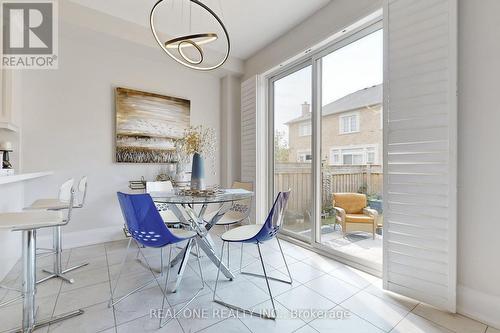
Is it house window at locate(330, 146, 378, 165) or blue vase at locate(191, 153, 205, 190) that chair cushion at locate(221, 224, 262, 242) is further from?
house window at locate(330, 146, 378, 165)

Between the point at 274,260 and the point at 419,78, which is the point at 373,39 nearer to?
the point at 419,78

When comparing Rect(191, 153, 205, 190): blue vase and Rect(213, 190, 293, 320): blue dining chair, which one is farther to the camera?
Rect(191, 153, 205, 190): blue vase

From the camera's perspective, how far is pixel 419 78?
1806 mm

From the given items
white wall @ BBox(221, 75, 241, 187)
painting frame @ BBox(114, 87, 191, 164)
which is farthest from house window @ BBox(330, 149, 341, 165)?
painting frame @ BBox(114, 87, 191, 164)

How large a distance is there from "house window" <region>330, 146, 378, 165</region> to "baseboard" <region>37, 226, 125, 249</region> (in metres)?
3.04

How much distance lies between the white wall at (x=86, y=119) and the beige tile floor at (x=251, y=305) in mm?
927

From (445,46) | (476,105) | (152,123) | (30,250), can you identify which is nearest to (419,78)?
(445,46)

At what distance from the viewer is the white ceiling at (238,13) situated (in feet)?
8.55

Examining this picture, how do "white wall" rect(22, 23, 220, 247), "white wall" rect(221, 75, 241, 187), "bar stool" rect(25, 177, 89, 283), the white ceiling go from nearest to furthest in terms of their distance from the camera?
"bar stool" rect(25, 177, 89, 283) < the white ceiling < "white wall" rect(22, 23, 220, 247) < "white wall" rect(221, 75, 241, 187)

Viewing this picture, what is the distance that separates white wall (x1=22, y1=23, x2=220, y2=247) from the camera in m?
2.78

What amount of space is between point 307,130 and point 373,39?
1187mm
